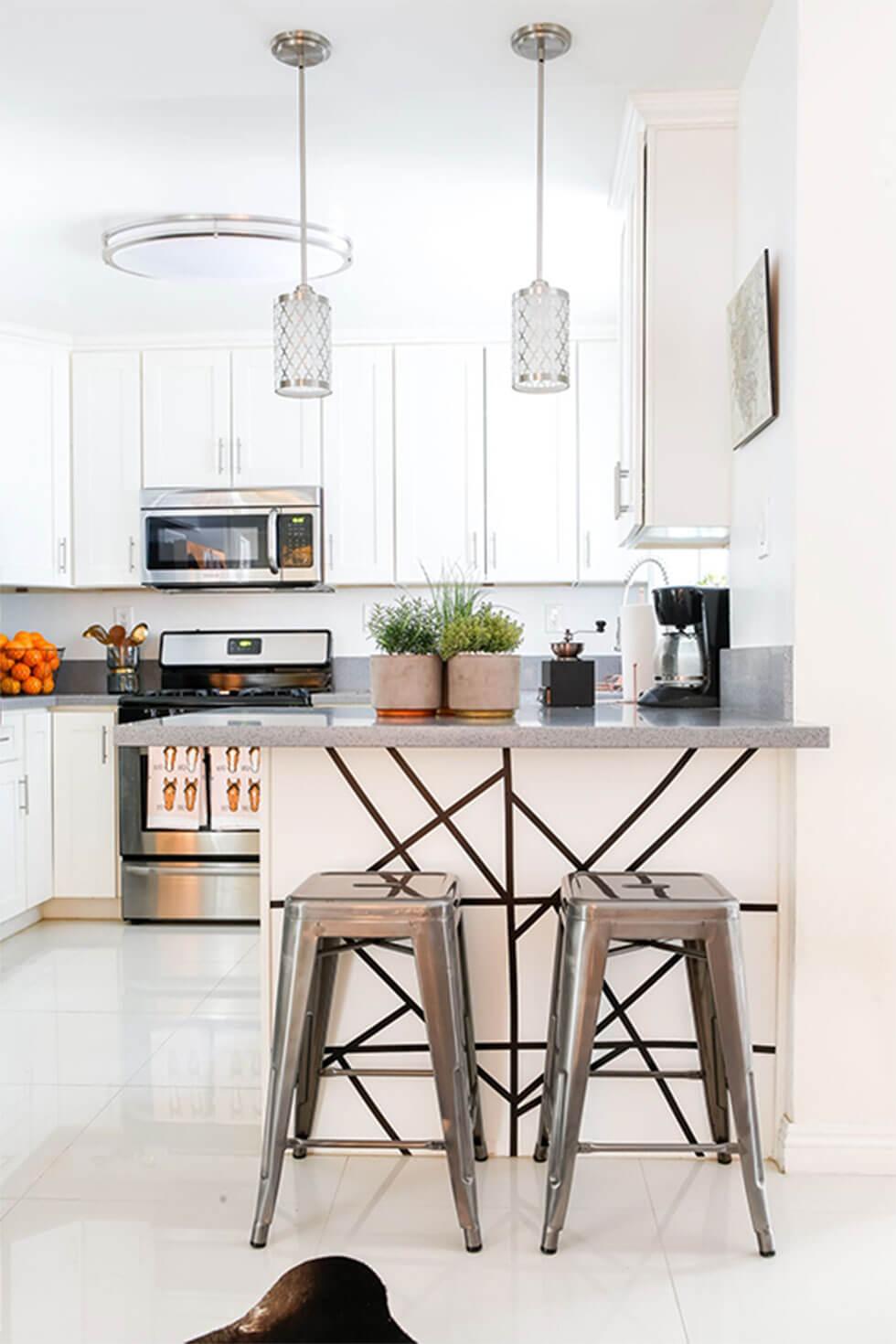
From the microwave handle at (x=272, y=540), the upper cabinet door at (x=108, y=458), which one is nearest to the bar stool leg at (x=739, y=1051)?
the microwave handle at (x=272, y=540)

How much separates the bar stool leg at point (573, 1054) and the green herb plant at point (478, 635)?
69cm

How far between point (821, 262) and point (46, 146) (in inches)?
82.3

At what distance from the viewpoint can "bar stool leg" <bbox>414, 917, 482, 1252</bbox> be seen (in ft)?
6.68

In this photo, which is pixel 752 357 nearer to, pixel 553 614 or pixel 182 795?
pixel 553 614

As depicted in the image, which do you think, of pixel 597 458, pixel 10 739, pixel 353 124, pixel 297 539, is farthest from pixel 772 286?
pixel 10 739

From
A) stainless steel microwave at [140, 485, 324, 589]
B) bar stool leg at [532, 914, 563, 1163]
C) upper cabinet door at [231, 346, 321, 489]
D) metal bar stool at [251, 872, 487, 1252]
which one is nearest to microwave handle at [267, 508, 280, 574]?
stainless steel microwave at [140, 485, 324, 589]

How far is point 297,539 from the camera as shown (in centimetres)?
493

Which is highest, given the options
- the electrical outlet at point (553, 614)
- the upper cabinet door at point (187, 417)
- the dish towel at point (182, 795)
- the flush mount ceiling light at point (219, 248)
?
the flush mount ceiling light at point (219, 248)

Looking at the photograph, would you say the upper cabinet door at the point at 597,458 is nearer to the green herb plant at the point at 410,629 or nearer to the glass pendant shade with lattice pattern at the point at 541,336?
the glass pendant shade with lattice pattern at the point at 541,336

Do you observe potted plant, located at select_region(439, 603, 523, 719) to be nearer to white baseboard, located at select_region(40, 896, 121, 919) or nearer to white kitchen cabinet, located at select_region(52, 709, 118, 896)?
white kitchen cabinet, located at select_region(52, 709, 118, 896)

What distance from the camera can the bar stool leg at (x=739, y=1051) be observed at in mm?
2016

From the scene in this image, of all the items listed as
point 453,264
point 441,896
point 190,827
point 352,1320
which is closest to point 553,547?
point 453,264

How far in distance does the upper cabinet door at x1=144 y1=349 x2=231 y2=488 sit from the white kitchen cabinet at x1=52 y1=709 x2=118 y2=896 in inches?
42.7

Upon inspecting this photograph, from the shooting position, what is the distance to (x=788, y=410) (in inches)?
94.7
